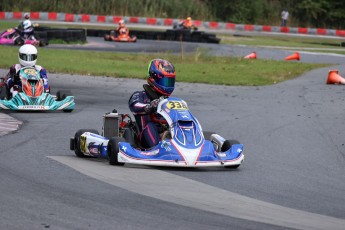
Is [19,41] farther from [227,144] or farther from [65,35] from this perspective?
[227,144]

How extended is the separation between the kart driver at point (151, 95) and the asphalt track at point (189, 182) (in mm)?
603

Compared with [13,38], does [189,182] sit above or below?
above

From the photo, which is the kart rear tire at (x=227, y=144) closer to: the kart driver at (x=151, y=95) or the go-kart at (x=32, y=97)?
the kart driver at (x=151, y=95)

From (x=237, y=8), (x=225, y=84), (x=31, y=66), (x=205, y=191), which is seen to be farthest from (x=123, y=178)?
(x=237, y=8)

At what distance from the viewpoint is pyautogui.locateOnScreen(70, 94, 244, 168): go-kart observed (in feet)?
29.1

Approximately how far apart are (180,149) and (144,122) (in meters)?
0.88

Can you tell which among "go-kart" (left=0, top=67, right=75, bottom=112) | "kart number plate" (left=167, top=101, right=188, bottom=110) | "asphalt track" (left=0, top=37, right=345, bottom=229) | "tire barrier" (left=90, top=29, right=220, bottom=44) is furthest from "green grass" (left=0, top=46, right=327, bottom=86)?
"kart number plate" (left=167, top=101, right=188, bottom=110)

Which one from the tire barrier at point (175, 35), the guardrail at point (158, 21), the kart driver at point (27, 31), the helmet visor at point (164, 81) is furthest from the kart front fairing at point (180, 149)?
the guardrail at point (158, 21)

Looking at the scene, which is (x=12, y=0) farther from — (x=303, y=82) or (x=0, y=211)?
(x=0, y=211)

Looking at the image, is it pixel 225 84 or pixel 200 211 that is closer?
pixel 200 211

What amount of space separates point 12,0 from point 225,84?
114 ft

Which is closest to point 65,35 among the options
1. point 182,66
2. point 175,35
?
point 175,35

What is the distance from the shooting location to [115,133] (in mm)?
9828

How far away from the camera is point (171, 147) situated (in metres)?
8.91
